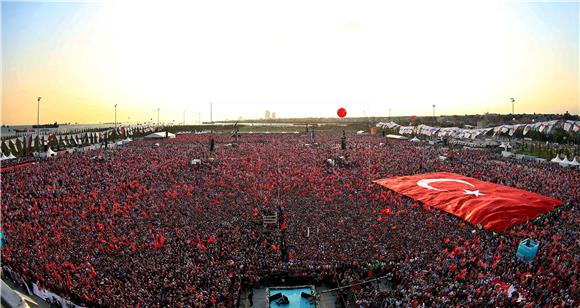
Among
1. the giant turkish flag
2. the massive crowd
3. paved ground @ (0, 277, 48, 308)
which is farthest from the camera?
the giant turkish flag

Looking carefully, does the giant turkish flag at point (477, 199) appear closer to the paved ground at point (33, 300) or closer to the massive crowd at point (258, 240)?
the massive crowd at point (258, 240)

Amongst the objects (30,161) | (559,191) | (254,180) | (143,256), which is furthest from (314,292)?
(30,161)

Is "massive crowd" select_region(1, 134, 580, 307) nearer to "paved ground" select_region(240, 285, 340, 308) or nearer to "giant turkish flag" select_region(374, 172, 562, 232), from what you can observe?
"paved ground" select_region(240, 285, 340, 308)

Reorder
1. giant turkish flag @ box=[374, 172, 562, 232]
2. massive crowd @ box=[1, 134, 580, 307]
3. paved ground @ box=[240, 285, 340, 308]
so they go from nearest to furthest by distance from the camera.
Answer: massive crowd @ box=[1, 134, 580, 307]
paved ground @ box=[240, 285, 340, 308]
giant turkish flag @ box=[374, 172, 562, 232]

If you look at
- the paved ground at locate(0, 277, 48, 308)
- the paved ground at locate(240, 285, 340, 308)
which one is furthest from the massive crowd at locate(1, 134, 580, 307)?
the paved ground at locate(0, 277, 48, 308)

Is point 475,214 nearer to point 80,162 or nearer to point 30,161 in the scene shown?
point 80,162

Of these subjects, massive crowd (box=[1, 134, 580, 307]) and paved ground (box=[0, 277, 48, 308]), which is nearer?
massive crowd (box=[1, 134, 580, 307])

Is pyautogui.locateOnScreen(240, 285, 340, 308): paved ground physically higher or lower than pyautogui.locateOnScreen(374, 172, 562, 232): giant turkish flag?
lower

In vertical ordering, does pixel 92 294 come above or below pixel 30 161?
below
